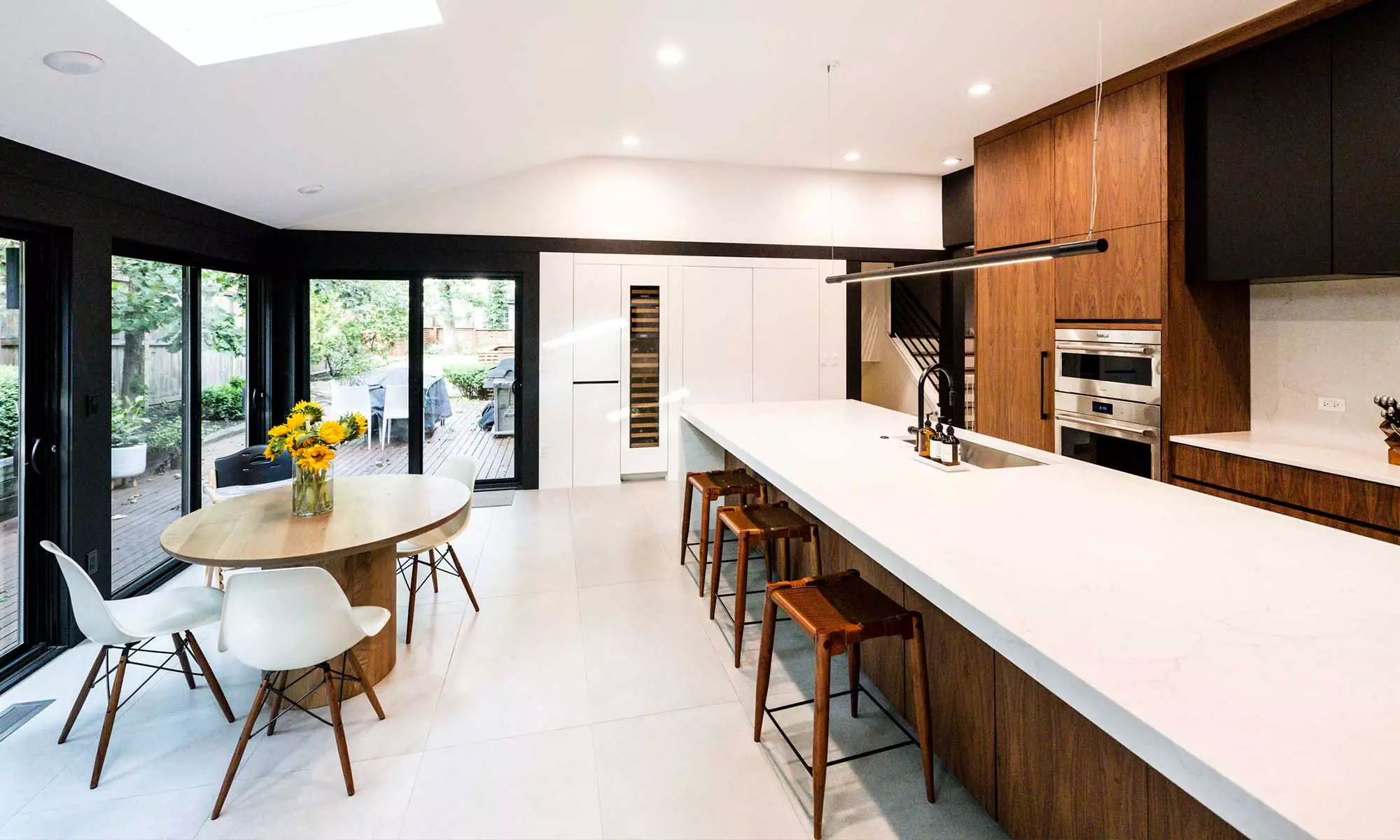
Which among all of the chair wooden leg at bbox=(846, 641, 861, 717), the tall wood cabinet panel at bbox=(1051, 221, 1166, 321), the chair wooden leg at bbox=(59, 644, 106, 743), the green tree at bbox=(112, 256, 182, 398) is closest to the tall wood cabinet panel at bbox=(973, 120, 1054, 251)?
the tall wood cabinet panel at bbox=(1051, 221, 1166, 321)

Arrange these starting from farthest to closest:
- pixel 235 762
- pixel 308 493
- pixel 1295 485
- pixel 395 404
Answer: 1. pixel 395 404
2. pixel 1295 485
3. pixel 308 493
4. pixel 235 762

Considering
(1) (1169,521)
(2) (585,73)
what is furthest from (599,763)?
(2) (585,73)

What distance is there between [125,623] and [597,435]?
409cm

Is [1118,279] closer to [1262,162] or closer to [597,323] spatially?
[1262,162]

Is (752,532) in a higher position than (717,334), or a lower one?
lower

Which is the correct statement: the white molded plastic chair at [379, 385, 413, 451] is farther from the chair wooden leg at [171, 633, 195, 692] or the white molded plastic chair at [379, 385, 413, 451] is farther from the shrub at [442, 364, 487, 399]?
the chair wooden leg at [171, 633, 195, 692]

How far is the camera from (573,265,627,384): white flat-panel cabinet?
19.8 feet

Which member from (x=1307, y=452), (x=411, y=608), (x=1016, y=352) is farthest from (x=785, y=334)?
(x=411, y=608)

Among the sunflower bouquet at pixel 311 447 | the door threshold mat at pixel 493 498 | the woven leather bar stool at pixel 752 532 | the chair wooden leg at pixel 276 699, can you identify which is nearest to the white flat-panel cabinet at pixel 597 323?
the door threshold mat at pixel 493 498

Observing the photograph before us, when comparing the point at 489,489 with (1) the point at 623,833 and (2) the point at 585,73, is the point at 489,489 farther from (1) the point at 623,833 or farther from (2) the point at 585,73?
(1) the point at 623,833

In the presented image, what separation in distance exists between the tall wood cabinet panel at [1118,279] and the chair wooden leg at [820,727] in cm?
298

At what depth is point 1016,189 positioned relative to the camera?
15.0 ft

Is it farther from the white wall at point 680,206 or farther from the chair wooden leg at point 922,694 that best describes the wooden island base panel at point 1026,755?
the white wall at point 680,206

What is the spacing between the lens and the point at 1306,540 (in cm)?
164
